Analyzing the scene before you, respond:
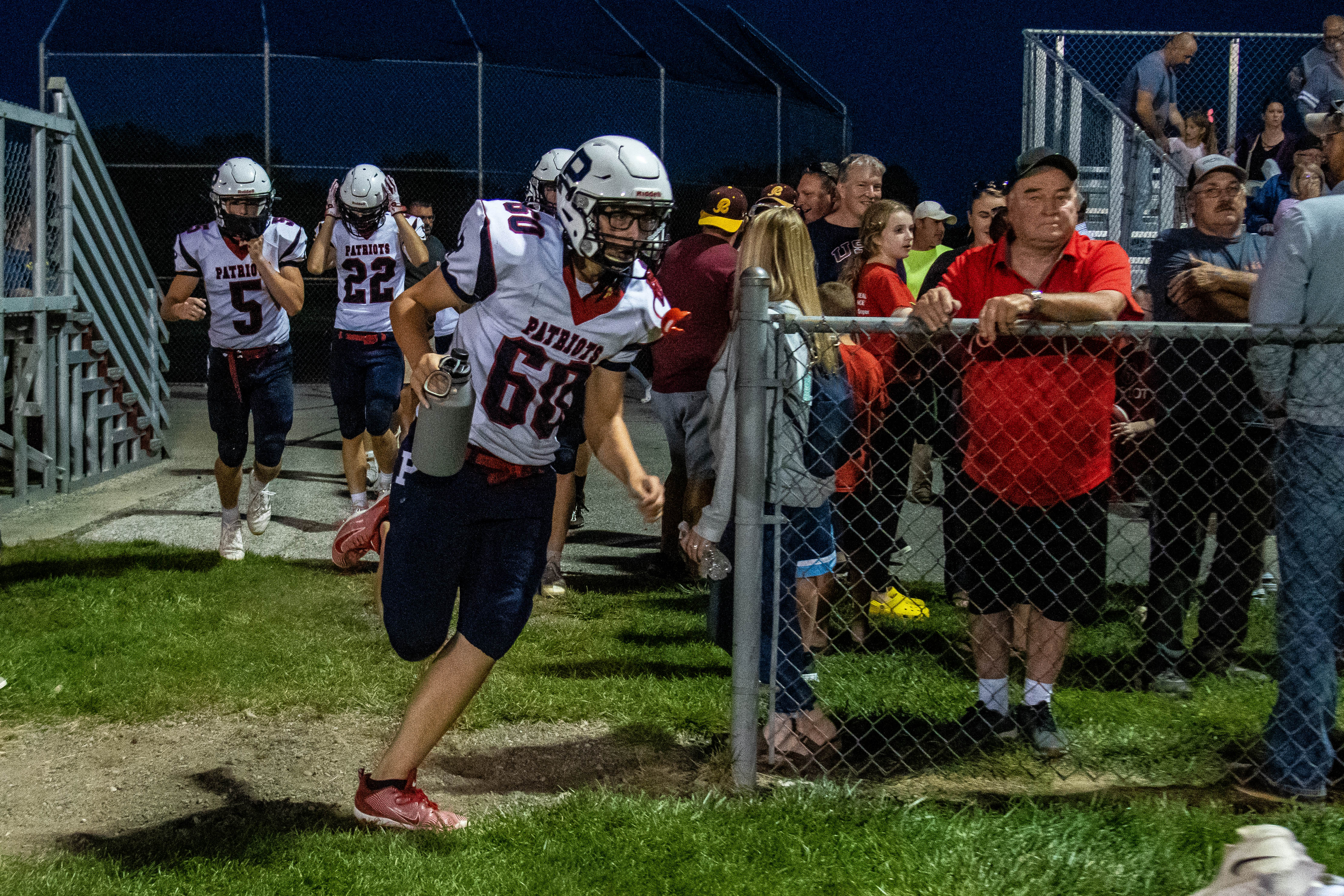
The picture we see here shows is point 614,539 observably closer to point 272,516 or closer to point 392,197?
point 272,516

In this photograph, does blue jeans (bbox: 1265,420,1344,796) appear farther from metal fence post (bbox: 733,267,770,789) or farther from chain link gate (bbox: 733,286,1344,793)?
metal fence post (bbox: 733,267,770,789)

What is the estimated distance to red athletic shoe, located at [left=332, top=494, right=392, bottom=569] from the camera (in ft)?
14.5

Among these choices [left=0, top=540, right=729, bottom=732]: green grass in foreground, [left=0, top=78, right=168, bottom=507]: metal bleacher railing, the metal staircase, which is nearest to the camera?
[left=0, top=540, right=729, bottom=732]: green grass in foreground

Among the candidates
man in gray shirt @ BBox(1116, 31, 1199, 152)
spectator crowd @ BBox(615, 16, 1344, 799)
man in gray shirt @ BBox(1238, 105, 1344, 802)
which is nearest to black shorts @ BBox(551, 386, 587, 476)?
spectator crowd @ BBox(615, 16, 1344, 799)

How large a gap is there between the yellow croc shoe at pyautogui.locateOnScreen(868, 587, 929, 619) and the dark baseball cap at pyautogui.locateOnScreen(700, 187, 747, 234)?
208 cm

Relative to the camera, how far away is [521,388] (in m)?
3.79

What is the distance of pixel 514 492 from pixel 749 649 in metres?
0.92

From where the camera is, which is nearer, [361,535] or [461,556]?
[461,556]

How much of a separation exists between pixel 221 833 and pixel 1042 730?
275 cm

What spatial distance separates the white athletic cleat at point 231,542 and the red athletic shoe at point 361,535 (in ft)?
9.62

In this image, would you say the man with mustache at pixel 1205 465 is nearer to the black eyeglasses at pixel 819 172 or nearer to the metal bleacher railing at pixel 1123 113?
the black eyeglasses at pixel 819 172

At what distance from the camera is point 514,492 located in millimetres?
3818

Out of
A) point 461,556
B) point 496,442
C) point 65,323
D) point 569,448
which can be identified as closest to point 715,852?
point 461,556

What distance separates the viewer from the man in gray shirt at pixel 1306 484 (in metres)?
4.02
